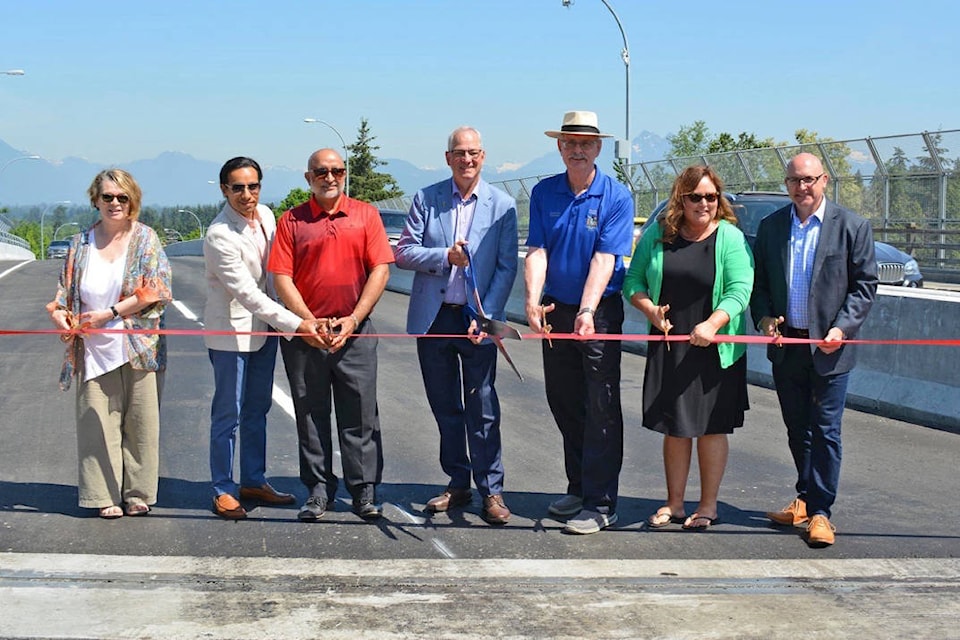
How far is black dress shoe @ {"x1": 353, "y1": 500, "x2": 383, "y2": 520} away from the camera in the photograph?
21.4 feet

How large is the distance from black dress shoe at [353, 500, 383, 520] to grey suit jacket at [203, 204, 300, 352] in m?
1.06

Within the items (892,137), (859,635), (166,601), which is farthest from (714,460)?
(892,137)

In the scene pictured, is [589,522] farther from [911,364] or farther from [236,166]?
[911,364]

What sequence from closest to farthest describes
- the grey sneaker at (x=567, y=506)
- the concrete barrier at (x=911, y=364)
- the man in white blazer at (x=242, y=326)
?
the man in white blazer at (x=242, y=326), the grey sneaker at (x=567, y=506), the concrete barrier at (x=911, y=364)

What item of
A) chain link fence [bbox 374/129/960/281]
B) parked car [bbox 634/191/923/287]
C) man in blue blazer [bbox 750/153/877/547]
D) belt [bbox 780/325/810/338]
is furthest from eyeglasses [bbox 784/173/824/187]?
chain link fence [bbox 374/129/960/281]

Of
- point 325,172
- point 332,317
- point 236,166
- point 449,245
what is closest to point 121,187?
point 236,166

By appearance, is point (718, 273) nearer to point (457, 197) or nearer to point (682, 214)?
point (682, 214)

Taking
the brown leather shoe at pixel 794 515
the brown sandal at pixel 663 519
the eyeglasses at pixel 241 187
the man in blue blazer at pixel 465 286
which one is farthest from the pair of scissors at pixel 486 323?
the brown leather shoe at pixel 794 515

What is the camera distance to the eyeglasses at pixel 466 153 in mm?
6430

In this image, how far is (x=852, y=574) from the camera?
18.2 feet

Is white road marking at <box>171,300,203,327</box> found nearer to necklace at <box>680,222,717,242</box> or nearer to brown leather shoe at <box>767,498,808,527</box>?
necklace at <box>680,222,717,242</box>

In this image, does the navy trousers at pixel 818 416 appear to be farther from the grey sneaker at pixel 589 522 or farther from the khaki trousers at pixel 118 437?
the khaki trousers at pixel 118 437

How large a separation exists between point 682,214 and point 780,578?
1955mm

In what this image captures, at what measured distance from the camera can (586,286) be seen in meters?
6.32
